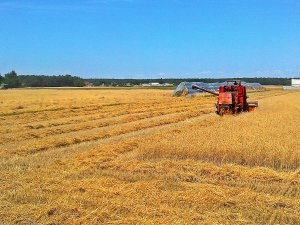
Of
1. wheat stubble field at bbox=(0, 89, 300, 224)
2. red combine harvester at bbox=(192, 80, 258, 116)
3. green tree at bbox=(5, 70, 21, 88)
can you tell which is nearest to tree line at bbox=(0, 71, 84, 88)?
green tree at bbox=(5, 70, 21, 88)

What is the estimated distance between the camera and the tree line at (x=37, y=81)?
113m

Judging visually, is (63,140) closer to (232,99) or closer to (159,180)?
(159,180)

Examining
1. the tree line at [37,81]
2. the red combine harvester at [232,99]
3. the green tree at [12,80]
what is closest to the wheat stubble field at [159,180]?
the red combine harvester at [232,99]

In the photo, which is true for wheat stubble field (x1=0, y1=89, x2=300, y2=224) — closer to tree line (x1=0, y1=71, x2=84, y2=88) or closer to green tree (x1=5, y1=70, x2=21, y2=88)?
green tree (x1=5, y1=70, x2=21, y2=88)

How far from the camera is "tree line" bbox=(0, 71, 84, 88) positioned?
370ft

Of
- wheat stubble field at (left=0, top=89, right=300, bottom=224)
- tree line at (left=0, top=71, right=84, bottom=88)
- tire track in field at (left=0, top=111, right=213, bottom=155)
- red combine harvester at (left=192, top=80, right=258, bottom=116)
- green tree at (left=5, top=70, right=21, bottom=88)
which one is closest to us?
wheat stubble field at (left=0, top=89, right=300, bottom=224)

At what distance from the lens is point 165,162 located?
9969mm

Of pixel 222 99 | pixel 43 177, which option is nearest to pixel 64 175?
pixel 43 177

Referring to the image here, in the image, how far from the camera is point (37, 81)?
12625cm

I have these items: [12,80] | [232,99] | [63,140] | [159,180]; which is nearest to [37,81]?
[12,80]

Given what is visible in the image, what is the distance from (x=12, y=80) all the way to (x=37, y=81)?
13.9 meters

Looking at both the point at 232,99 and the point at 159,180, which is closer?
the point at 159,180

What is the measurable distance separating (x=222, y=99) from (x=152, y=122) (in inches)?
163

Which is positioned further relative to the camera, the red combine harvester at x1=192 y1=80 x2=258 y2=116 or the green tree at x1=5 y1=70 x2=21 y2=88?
the green tree at x1=5 y1=70 x2=21 y2=88
